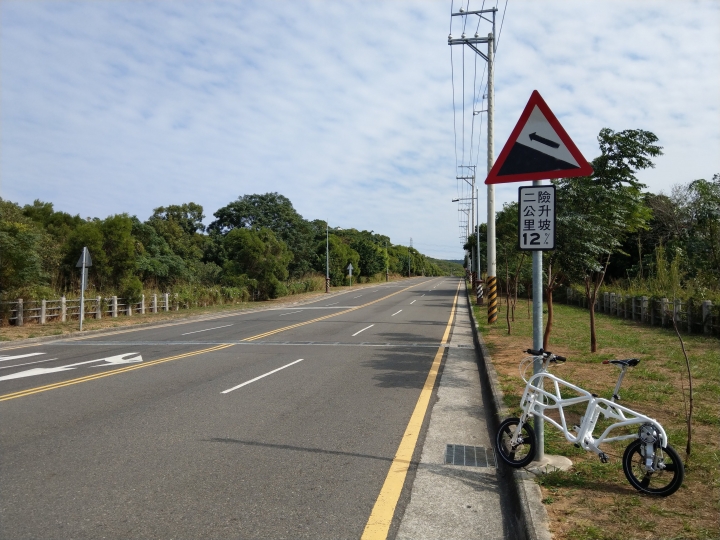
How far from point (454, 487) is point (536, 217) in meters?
2.47

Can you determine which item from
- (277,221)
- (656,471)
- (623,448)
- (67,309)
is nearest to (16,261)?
(67,309)

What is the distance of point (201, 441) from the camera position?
5.97m

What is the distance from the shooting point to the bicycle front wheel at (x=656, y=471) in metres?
4.09

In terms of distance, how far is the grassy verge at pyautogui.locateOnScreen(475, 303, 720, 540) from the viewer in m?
3.79

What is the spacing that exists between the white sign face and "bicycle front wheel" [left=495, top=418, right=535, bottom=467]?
164 cm

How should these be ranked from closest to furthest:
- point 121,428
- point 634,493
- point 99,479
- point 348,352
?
point 634,493 → point 99,479 → point 121,428 → point 348,352

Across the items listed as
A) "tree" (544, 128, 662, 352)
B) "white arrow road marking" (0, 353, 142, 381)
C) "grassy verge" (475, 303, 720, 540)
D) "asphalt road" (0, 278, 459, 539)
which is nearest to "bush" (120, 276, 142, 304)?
"asphalt road" (0, 278, 459, 539)

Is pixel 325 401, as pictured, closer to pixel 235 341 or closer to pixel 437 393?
pixel 437 393

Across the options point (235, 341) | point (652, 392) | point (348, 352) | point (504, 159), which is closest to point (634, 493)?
point (504, 159)

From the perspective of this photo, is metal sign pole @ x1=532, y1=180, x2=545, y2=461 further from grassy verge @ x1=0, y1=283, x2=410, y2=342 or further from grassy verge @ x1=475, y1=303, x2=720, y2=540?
grassy verge @ x1=0, y1=283, x2=410, y2=342

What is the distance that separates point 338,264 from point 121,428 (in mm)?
56583

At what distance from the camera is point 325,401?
25.8 feet

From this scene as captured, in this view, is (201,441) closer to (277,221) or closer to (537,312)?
(537,312)

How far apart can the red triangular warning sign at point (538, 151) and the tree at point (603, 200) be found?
5.64m
